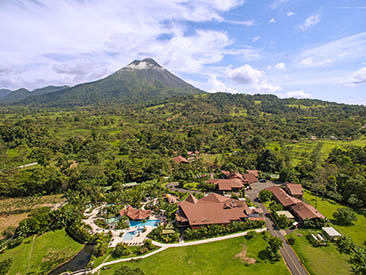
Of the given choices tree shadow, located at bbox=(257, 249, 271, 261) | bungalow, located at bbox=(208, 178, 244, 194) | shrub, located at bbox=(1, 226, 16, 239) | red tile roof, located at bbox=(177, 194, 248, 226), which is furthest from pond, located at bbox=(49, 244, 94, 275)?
bungalow, located at bbox=(208, 178, 244, 194)

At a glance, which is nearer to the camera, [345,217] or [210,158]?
[345,217]

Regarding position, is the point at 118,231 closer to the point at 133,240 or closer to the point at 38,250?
the point at 133,240

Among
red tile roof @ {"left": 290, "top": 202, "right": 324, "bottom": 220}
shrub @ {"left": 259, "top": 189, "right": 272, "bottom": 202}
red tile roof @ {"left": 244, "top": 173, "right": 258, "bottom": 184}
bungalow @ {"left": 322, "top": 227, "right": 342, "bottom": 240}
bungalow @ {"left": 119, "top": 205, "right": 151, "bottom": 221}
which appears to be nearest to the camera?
bungalow @ {"left": 322, "top": 227, "right": 342, "bottom": 240}

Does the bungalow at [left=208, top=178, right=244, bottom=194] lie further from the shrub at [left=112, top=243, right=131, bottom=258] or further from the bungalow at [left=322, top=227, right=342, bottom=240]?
the shrub at [left=112, top=243, right=131, bottom=258]

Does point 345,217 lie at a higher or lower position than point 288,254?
higher

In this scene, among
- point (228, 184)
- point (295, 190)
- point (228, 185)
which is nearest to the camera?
point (295, 190)

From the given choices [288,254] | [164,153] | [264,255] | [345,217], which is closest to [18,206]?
[164,153]
